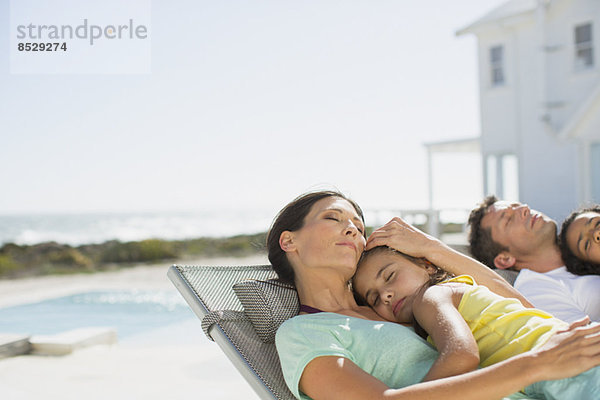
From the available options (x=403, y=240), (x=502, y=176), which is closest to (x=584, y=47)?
(x=502, y=176)

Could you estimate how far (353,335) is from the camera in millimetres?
1983

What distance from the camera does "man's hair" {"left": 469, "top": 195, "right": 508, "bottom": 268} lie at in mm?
3439

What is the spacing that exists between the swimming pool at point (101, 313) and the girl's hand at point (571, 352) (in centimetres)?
825

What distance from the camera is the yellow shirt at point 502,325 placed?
1.89 m

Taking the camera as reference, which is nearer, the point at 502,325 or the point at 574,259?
the point at 502,325

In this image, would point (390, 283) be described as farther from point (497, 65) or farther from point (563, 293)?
point (497, 65)

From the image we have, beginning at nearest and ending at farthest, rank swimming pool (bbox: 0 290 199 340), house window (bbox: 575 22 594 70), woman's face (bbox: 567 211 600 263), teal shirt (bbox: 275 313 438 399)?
1. teal shirt (bbox: 275 313 438 399)
2. woman's face (bbox: 567 211 600 263)
3. swimming pool (bbox: 0 290 199 340)
4. house window (bbox: 575 22 594 70)

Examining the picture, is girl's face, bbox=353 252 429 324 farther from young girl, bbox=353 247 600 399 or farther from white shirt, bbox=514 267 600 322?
white shirt, bbox=514 267 600 322

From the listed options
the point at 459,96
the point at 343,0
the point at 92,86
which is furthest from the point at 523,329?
the point at 92,86

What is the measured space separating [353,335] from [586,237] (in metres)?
1.86

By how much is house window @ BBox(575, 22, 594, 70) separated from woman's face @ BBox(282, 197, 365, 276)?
38.7 ft

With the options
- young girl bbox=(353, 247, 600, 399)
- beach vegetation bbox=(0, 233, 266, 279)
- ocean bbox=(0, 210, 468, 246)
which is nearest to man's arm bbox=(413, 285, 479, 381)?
young girl bbox=(353, 247, 600, 399)

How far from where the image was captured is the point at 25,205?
48.8m

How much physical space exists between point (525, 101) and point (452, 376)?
42.3ft
